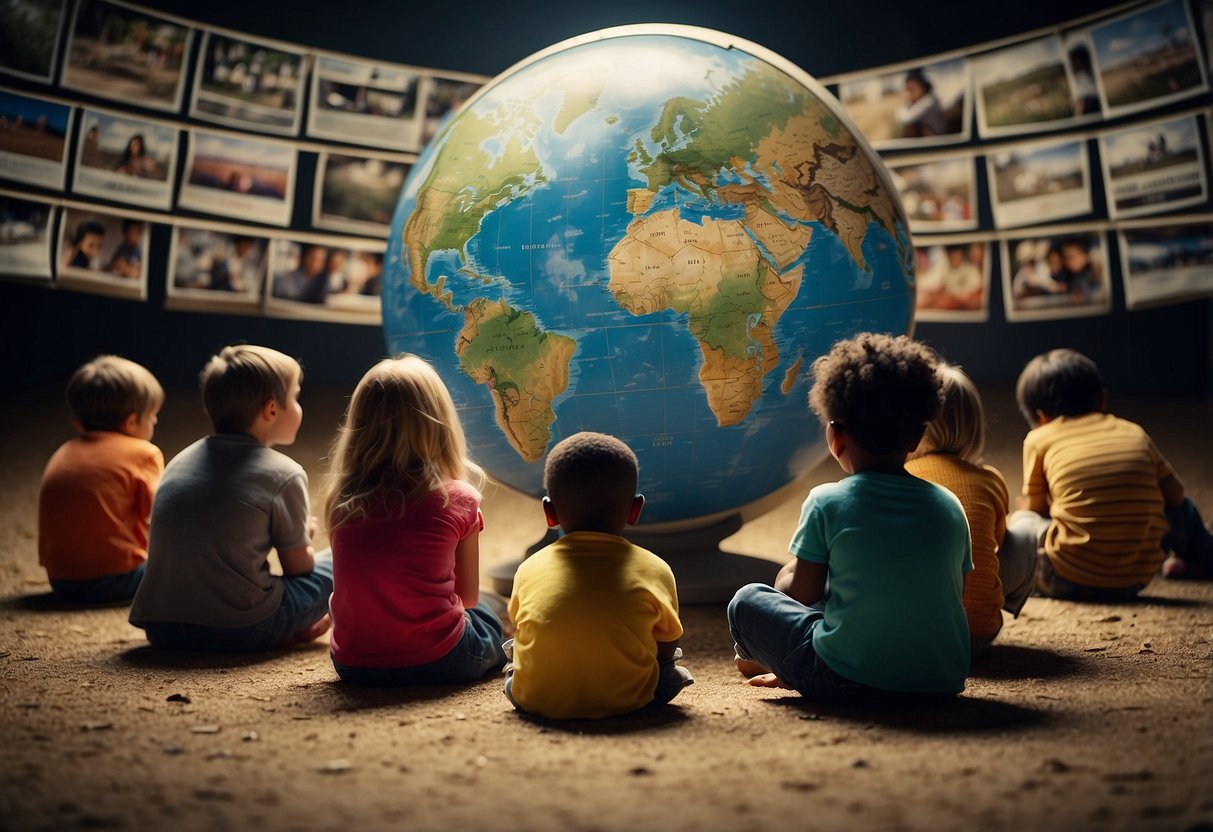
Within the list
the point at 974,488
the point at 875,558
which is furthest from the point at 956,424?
the point at 875,558

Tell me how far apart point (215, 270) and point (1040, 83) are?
4.77 meters

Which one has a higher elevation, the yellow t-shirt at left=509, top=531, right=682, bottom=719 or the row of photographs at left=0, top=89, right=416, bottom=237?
the row of photographs at left=0, top=89, right=416, bottom=237

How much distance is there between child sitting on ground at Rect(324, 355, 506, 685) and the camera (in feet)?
9.35

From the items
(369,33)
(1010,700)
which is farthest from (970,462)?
(369,33)

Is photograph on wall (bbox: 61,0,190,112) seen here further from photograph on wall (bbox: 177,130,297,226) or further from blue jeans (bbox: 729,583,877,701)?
Result: blue jeans (bbox: 729,583,877,701)

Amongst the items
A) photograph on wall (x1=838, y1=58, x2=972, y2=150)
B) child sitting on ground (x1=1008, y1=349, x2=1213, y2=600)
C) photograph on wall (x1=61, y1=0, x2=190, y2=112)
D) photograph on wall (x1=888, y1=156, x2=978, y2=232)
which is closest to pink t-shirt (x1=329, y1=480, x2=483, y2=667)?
child sitting on ground (x1=1008, y1=349, x2=1213, y2=600)

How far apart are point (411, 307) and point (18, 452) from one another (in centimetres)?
323

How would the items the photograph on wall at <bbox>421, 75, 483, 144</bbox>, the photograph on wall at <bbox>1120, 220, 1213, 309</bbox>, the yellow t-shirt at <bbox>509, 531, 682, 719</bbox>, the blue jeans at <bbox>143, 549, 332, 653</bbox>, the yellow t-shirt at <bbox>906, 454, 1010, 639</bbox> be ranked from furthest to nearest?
the photograph on wall at <bbox>421, 75, 483, 144</bbox>, the photograph on wall at <bbox>1120, 220, 1213, 309</bbox>, the blue jeans at <bbox>143, 549, 332, 653</bbox>, the yellow t-shirt at <bbox>906, 454, 1010, 639</bbox>, the yellow t-shirt at <bbox>509, 531, 682, 719</bbox>

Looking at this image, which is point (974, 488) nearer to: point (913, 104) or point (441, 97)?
point (913, 104)

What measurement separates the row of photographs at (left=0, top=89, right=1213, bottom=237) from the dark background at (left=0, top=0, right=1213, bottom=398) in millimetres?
324

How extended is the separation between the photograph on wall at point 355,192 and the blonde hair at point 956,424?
438 centimetres

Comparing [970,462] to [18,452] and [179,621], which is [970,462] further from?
[18,452]

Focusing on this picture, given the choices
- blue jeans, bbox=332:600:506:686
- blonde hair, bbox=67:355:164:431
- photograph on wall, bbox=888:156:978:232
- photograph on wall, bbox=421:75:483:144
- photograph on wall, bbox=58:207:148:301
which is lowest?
blue jeans, bbox=332:600:506:686

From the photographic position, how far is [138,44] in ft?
20.1
